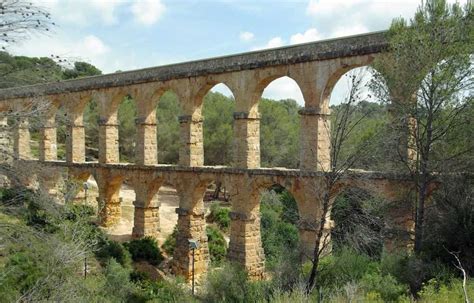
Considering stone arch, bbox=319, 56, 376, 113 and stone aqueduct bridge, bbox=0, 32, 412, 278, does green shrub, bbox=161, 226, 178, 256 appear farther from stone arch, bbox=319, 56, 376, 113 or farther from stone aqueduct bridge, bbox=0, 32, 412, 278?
stone arch, bbox=319, 56, 376, 113

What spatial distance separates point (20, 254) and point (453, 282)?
27.3 feet

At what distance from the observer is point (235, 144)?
15.5m

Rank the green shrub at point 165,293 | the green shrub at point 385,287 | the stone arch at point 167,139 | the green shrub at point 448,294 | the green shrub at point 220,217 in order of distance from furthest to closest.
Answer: the stone arch at point 167,139 → the green shrub at point 220,217 → the green shrub at point 165,293 → the green shrub at point 385,287 → the green shrub at point 448,294

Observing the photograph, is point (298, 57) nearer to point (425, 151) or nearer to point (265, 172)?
point (265, 172)

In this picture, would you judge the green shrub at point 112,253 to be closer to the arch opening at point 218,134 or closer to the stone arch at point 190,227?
the stone arch at point 190,227

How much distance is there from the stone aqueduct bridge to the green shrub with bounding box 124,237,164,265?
717 mm

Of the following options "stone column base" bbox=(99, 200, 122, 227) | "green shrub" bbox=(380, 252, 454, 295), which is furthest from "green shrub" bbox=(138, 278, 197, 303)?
"stone column base" bbox=(99, 200, 122, 227)

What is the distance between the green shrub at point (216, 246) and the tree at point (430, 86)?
9308 millimetres

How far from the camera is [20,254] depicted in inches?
413

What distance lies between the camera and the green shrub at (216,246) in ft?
60.7

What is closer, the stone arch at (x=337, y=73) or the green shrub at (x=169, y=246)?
the stone arch at (x=337, y=73)

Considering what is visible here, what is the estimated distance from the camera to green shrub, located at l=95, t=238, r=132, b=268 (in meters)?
16.3

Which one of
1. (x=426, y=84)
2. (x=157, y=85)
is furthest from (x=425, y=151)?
(x=157, y=85)

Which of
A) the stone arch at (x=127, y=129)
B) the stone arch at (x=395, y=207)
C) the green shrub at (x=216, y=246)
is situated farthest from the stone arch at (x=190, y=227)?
the stone arch at (x=127, y=129)
